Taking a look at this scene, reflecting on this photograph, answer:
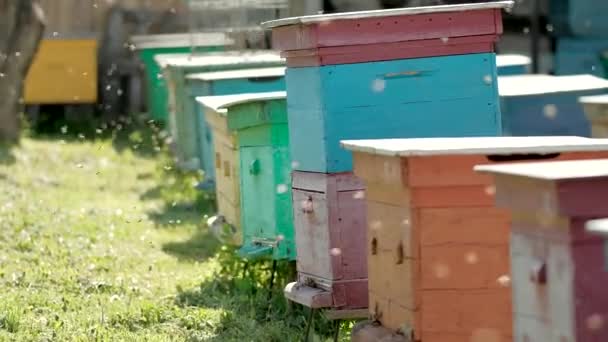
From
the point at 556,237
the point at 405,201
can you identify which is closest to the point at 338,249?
the point at 405,201

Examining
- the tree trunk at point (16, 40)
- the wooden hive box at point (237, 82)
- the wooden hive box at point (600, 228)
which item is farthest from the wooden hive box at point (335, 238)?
the tree trunk at point (16, 40)

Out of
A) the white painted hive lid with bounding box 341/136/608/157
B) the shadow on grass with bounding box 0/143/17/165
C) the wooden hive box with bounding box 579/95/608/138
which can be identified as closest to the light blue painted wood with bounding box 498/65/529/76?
the wooden hive box with bounding box 579/95/608/138

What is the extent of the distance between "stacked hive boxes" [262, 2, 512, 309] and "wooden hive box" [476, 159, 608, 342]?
173 cm

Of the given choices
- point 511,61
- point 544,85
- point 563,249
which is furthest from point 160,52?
point 563,249

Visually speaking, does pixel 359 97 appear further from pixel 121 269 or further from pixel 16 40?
pixel 16 40

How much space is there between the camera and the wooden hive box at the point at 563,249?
2760 mm

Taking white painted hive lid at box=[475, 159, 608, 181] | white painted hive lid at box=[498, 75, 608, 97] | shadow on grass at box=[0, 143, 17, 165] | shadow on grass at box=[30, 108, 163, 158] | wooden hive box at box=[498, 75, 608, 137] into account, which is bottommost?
shadow on grass at box=[30, 108, 163, 158]

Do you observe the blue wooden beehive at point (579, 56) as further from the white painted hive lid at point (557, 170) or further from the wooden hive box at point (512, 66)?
the white painted hive lid at point (557, 170)

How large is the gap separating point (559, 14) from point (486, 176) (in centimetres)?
955

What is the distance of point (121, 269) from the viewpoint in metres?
6.97

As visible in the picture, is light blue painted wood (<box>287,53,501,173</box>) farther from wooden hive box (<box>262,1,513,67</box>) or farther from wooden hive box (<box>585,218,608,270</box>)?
wooden hive box (<box>585,218,608,270</box>)

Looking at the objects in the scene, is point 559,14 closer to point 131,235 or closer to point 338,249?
point 131,235

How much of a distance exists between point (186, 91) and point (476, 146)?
577 centimetres

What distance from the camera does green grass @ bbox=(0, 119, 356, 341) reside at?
211 inches
